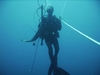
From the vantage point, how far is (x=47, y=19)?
458 centimetres

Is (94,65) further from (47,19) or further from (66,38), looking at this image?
(47,19)

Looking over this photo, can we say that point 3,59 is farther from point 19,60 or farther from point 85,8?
point 85,8

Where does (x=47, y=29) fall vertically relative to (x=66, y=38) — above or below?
above

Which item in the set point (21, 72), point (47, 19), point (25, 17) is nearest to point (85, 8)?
point (25, 17)

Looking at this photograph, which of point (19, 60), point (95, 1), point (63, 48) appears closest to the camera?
point (95, 1)

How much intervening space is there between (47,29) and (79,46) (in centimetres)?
1926

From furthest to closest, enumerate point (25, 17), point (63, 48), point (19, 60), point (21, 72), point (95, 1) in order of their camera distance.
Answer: point (63, 48) → point (25, 17) → point (19, 60) → point (21, 72) → point (95, 1)

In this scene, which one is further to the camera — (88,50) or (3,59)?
(88,50)

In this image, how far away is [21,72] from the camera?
58.5 feet

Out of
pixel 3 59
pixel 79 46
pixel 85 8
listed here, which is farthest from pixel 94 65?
pixel 3 59

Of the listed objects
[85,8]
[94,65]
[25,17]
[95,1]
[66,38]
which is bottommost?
[94,65]

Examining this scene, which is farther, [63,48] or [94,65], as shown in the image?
[63,48]

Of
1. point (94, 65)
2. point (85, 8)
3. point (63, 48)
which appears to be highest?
point (85, 8)

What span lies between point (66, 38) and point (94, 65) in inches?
251
